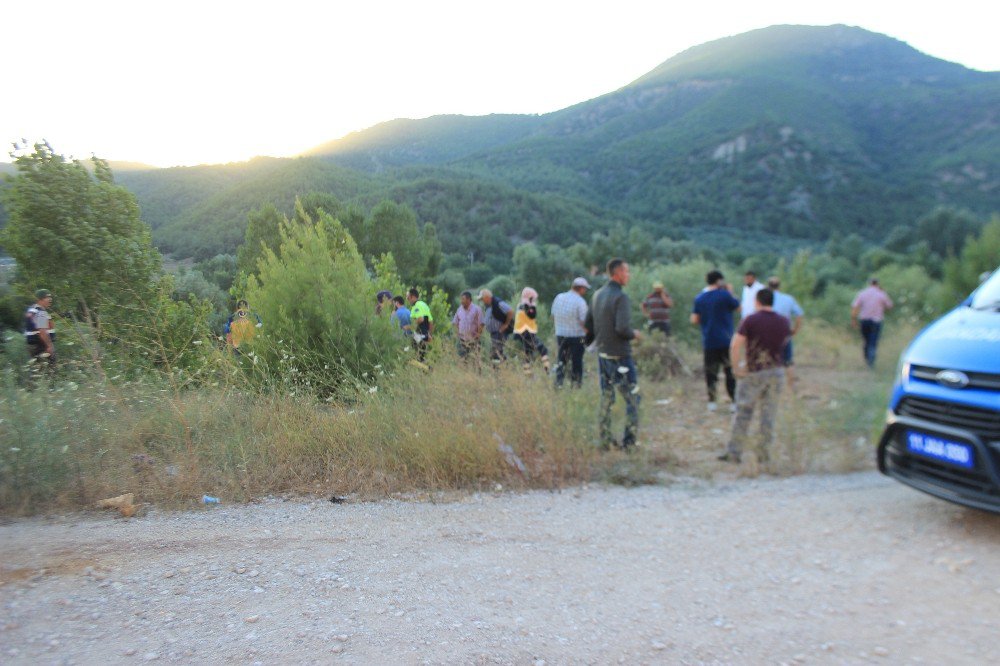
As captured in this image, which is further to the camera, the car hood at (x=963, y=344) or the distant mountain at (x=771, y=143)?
the distant mountain at (x=771, y=143)

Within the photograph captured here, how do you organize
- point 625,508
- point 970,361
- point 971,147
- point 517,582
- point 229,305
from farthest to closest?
1. point 971,147
2. point 229,305
3. point 625,508
4. point 970,361
5. point 517,582

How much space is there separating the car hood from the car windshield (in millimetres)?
78

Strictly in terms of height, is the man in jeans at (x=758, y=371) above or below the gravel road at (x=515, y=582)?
above

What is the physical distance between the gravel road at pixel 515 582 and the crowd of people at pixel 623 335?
1221 millimetres

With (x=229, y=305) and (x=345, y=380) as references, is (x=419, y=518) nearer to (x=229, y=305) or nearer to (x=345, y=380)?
(x=345, y=380)

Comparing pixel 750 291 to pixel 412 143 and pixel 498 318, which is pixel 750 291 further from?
pixel 412 143

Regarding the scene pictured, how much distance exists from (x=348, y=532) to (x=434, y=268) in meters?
14.8

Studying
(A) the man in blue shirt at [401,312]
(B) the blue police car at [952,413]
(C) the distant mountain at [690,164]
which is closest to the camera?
(B) the blue police car at [952,413]

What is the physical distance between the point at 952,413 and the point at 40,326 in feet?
30.7

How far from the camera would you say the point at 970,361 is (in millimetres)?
3707

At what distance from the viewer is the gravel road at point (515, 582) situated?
107 inches

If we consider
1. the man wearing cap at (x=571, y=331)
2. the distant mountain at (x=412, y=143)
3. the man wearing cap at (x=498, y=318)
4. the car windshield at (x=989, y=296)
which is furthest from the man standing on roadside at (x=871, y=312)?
the distant mountain at (x=412, y=143)

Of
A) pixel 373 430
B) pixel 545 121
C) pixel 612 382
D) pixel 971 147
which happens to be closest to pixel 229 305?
pixel 373 430

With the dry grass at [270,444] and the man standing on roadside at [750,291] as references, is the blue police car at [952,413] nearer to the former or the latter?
the dry grass at [270,444]
